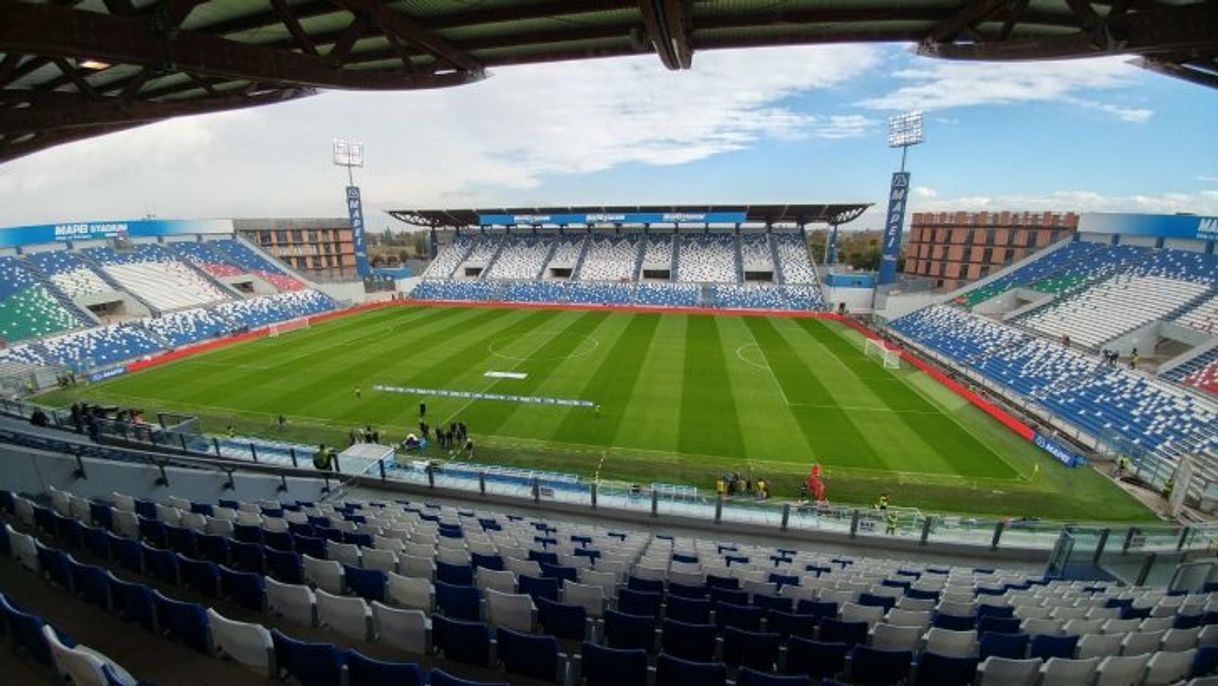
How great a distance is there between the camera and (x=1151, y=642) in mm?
5883

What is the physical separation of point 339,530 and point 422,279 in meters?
57.0

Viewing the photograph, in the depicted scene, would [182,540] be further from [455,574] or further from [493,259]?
[493,259]

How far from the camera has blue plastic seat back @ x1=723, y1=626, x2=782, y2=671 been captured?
5457 mm

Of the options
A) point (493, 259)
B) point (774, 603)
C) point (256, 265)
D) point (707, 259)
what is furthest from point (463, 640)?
point (493, 259)

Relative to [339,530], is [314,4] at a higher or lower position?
higher

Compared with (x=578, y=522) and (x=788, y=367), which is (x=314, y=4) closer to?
(x=578, y=522)

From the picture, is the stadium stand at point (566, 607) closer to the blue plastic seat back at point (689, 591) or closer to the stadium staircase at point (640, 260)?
the blue plastic seat back at point (689, 591)

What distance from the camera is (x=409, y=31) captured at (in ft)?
26.5

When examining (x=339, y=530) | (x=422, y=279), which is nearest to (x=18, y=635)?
(x=339, y=530)

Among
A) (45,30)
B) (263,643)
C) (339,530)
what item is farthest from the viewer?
(339,530)

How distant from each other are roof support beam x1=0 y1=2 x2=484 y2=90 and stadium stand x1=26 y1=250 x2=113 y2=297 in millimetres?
45672

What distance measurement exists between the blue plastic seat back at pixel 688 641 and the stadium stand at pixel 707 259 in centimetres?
5250

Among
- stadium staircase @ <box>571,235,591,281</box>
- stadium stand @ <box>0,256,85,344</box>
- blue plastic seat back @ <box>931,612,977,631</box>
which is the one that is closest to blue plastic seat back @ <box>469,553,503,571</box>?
blue plastic seat back @ <box>931,612,977,631</box>

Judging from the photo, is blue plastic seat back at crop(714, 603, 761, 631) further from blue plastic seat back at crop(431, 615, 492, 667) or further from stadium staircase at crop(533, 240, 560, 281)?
stadium staircase at crop(533, 240, 560, 281)
